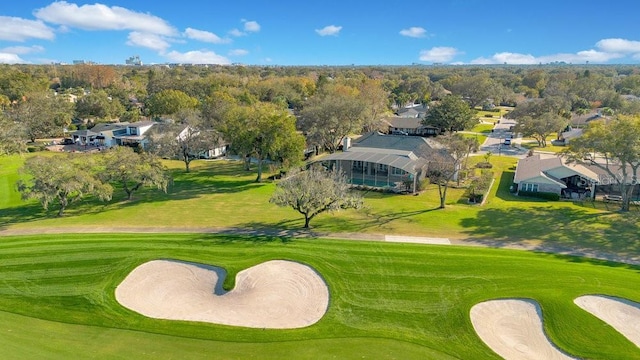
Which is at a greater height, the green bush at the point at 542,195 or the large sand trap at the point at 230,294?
the green bush at the point at 542,195

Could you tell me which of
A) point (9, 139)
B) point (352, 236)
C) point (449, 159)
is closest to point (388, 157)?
point (449, 159)

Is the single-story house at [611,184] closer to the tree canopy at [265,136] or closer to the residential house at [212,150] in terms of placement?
the tree canopy at [265,136]

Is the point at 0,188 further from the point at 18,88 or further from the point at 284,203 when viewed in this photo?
the point at 18,88

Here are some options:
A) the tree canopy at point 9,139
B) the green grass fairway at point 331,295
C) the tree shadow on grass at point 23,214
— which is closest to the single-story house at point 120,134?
the tree canopy at point 9,139

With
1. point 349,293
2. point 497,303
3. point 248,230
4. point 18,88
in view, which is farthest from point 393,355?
point 18,88

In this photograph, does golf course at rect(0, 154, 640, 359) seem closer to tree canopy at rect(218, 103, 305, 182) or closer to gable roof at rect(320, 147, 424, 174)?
gable roof at rect(320, 147, 424, 174)
